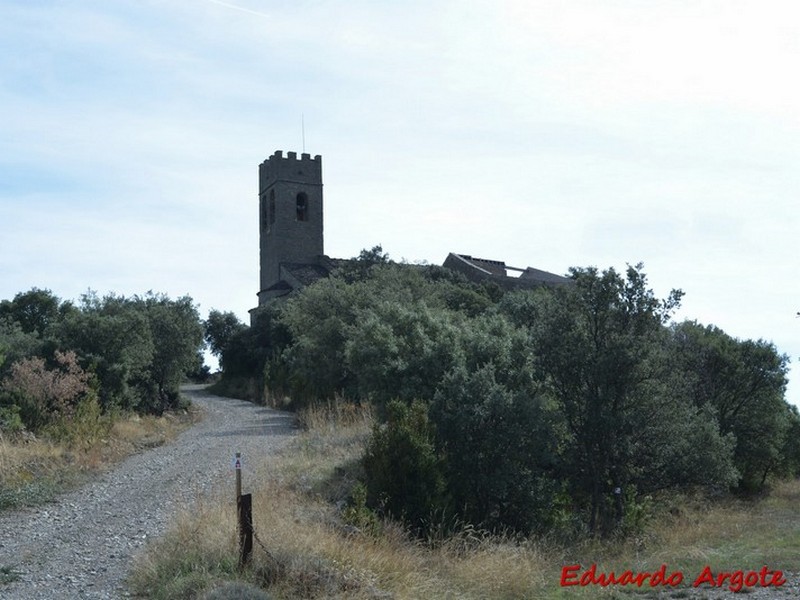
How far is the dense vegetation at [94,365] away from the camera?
19.0 meters

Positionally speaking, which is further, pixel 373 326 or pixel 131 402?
pixel 131 402

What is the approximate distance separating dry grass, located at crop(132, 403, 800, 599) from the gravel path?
0.72 meters

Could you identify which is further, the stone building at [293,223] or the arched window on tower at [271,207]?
the arched window on tower at [271,207]

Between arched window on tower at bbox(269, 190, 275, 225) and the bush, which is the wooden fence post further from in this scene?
arched window on tower at bbox(269, 190, 275, 225)

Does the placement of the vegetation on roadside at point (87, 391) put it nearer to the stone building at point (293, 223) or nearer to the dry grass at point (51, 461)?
the dry grass at point (51, 461)

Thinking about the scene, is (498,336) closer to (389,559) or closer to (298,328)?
(389,559)

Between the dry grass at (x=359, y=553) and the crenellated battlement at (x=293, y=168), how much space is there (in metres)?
55.0

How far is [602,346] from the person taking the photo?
15.6 meters

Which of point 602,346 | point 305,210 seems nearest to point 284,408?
point 602,346

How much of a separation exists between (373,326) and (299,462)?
452 cm

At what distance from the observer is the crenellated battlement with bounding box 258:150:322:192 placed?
69750 mm

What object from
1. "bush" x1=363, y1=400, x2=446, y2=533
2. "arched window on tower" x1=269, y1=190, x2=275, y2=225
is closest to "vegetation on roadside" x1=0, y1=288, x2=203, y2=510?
"bush" x1=363, y1=400, x2=446, y2=533

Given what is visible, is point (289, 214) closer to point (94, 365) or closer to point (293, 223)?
point (293, 223)

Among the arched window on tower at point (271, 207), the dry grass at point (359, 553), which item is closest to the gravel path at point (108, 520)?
the dry grass at point (359, 553)
